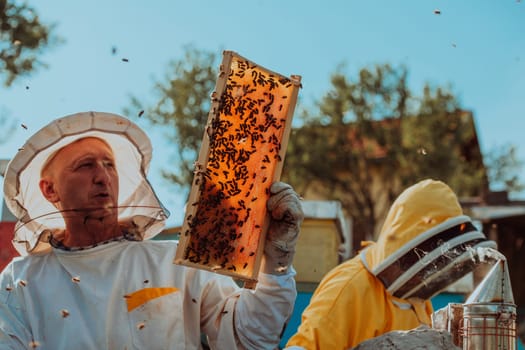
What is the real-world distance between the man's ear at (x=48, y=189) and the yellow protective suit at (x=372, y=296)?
4.97 feet

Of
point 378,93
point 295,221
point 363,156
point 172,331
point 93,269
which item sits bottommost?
point 172,331

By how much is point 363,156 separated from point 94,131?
24.2 metres

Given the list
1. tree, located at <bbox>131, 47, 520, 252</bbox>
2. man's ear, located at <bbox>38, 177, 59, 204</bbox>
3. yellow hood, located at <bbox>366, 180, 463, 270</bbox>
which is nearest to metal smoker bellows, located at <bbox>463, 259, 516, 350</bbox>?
yellow hood, located at <bbox>366, 180, 463, 270</bbox>

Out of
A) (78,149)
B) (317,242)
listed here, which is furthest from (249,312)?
(317,242)

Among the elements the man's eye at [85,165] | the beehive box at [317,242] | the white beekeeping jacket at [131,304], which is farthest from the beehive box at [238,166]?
the beehive box at [317,242]

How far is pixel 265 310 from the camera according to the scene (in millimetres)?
3127

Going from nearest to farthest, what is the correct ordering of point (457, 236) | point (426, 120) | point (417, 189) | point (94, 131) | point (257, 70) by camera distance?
point (257, 70), point (94, 131), point (457, 236), point (417, 189), point (426, 120)

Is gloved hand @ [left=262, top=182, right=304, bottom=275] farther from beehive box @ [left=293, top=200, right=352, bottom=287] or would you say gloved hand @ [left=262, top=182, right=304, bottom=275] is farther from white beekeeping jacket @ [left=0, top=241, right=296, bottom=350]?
beehive box @ [left=293, top=200, right=352, bottom=287]

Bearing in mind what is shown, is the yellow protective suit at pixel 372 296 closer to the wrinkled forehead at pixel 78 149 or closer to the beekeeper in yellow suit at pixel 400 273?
the beekeeper in yellow suit at pixel 400 273

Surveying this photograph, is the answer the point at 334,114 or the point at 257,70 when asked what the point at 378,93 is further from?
the point at 257,70

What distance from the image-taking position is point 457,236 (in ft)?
14.7

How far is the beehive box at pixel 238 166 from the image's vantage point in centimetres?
295

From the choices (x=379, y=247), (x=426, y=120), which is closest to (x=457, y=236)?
(x=379, y=247)

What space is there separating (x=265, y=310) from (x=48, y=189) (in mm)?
1421
